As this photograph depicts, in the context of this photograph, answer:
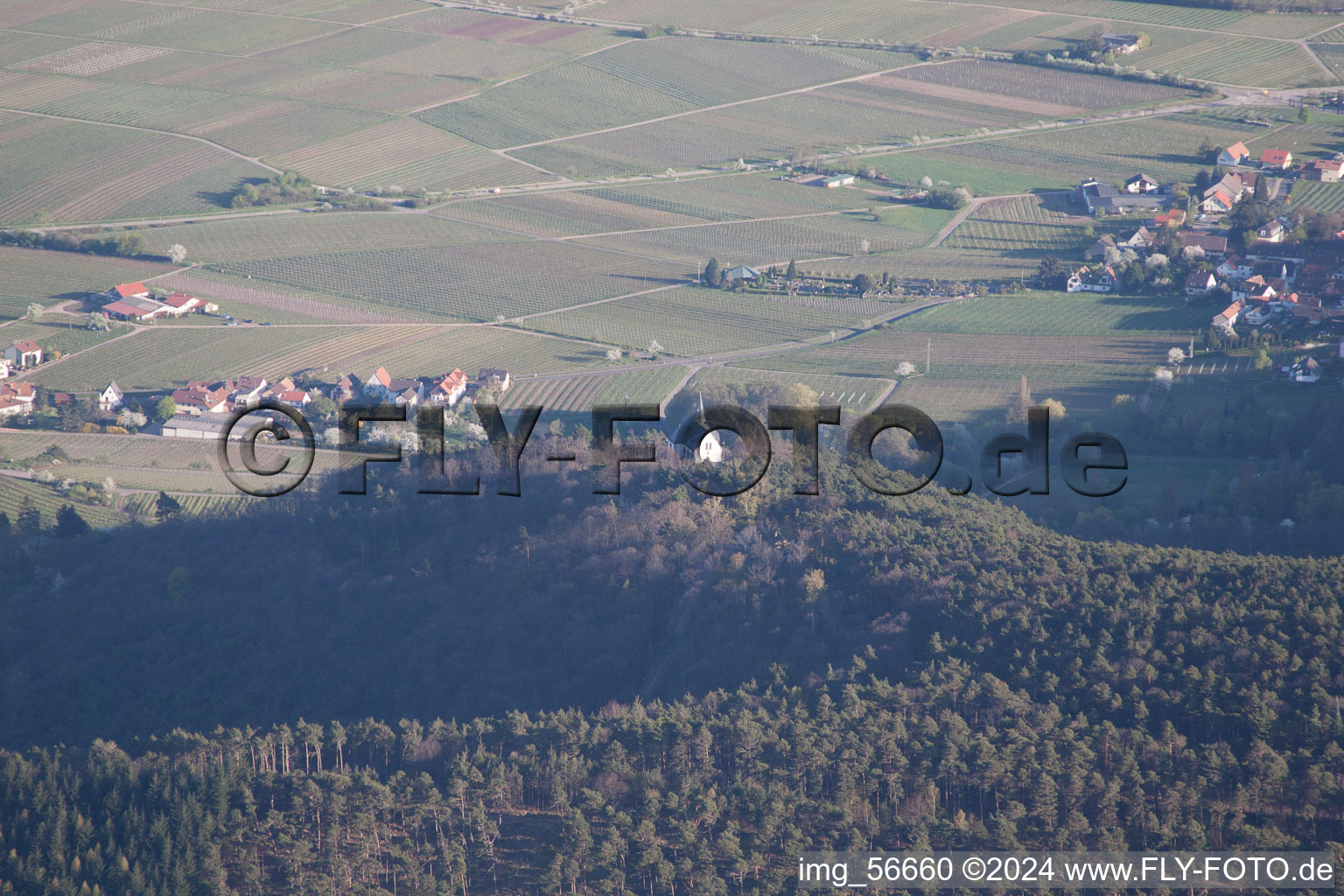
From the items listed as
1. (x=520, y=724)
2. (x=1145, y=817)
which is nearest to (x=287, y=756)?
(x=520, y=724)

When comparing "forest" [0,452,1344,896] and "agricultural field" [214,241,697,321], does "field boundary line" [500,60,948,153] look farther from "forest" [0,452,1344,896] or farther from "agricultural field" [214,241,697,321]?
"forest" [0,452,1344,896]

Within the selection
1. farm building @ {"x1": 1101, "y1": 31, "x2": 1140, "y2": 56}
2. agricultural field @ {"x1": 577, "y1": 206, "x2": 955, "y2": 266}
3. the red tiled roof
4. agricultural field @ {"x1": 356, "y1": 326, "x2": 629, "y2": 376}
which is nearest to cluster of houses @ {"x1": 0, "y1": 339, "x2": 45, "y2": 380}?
the red tiled roof

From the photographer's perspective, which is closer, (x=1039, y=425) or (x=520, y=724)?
(x=520, y=724)

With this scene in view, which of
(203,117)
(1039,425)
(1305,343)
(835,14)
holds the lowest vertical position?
(1039,425)

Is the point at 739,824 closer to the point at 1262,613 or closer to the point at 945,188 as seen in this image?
the point at 1262,613

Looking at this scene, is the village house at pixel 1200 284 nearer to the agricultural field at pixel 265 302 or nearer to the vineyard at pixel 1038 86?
the vineyard at pixel 1038 86

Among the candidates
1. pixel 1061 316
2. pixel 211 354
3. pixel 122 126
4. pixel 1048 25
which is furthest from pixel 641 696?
pixel 1048 25

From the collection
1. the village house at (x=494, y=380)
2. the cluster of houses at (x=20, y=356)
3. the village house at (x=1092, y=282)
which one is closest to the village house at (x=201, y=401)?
the cluster of houses at (x=20, y=356)
